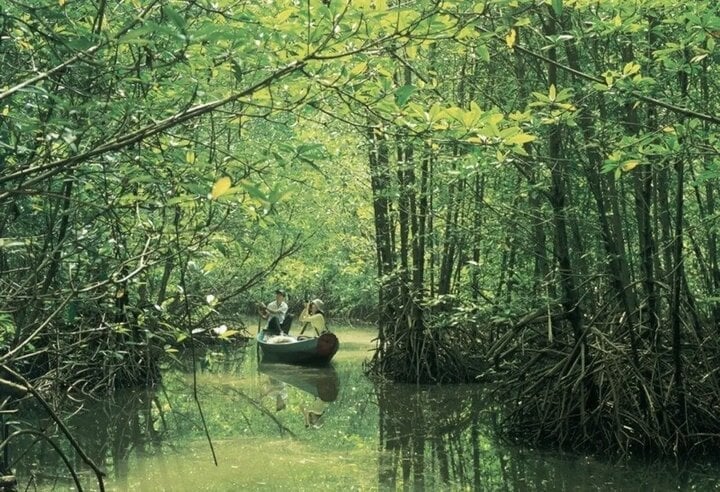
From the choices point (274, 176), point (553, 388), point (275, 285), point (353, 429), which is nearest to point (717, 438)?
point (553, 388)

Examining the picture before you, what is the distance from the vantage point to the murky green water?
19.1ft

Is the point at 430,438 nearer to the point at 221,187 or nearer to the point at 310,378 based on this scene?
the point at 310,378

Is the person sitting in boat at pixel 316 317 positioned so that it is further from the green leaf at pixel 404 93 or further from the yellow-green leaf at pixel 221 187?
the yellow-green leaf at pixel 221 187

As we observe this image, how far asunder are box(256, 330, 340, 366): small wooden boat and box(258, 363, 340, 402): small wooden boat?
16cm

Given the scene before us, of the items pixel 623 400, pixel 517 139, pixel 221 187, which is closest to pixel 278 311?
pixel 623 400

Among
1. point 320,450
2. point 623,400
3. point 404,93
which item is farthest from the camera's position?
point 320,450

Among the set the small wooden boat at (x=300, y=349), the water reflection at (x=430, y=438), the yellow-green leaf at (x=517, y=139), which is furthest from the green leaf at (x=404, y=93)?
the small wooden boat at (x=300, y=349)

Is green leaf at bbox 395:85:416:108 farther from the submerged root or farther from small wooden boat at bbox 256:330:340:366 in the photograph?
small wooden boat at bbox 256:330:340:366

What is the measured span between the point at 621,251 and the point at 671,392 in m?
1.24

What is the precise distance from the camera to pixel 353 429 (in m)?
8.08

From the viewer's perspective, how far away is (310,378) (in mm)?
12461

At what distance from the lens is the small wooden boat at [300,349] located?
13.4 m

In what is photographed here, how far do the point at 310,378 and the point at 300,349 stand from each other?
4.41 feet

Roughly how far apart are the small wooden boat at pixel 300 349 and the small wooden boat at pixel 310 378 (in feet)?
0.53
